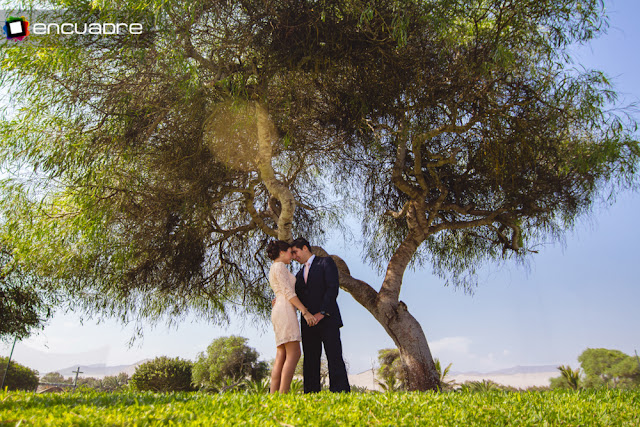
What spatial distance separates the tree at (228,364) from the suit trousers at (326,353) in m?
14.9

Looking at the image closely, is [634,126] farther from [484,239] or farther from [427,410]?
[427,410]

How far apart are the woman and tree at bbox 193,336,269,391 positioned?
15209 mm

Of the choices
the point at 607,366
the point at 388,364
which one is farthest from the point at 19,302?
the point at 607,366

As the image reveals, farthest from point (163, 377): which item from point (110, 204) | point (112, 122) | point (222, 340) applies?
point (112, 122)

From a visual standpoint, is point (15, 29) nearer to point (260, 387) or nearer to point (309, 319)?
point (309, 319)

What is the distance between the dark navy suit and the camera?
5031mm

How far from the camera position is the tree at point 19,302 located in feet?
40.4

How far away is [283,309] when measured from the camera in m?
4.95

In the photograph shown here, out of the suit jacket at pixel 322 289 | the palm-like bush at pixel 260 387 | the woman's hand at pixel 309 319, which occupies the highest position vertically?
the suit jacket at pixel 322 289

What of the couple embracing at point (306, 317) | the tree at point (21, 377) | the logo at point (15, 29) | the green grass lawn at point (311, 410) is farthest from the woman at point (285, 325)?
the tree at point (21, 377)

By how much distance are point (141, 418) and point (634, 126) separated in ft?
27.1

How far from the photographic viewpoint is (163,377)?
1733 cm

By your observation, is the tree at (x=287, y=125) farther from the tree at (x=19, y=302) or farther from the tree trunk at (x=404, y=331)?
the tree at (x=19, y=302)

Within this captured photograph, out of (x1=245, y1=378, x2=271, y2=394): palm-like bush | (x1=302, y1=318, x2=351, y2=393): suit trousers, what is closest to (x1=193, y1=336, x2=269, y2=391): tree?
(x1=245, y1=378, x2=271, y2=394): palm-like bush
